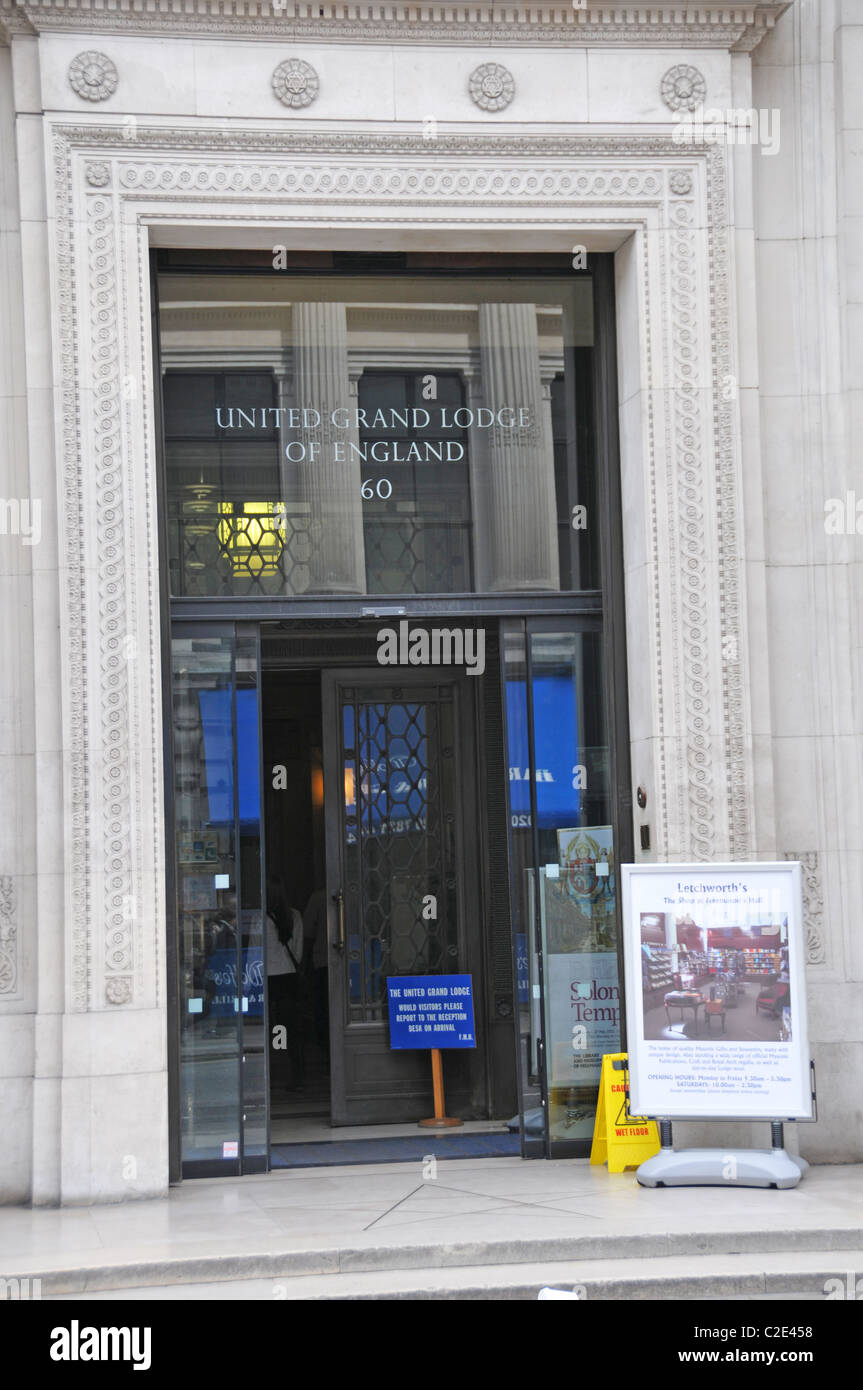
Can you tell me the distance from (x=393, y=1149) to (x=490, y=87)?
689 centimetres

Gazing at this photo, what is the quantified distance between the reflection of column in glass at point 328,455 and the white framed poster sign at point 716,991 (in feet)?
8.85

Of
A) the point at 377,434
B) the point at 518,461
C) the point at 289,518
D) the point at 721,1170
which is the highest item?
the point at 377,434

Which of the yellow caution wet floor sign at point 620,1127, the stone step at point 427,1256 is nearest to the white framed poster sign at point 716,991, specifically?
the yellow caution wet floor sign at point 620,1127

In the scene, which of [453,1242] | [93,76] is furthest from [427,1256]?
[93,76]

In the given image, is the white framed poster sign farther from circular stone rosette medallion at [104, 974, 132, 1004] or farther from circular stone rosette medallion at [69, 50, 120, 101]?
circular stone rosette medallion at [69, 50, 120, 101]

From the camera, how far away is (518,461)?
10609 mm

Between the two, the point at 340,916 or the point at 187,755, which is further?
the point at 340,916

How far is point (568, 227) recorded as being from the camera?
402 inches

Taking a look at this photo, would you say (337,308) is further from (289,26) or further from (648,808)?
(648,808)

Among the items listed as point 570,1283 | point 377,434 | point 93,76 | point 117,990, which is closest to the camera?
point 570,1283

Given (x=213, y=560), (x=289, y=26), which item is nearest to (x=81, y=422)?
(x=213, y=560)

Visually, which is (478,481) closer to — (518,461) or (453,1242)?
(518,461)

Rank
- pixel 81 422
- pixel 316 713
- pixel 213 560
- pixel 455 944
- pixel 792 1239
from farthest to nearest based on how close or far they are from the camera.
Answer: pixel 316 713
pixel 455 944
pixel 213 560
pixel 81 422
pixel 792 1239

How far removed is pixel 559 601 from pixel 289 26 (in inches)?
153
